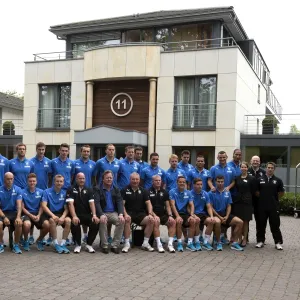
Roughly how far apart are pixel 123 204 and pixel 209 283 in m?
3.07

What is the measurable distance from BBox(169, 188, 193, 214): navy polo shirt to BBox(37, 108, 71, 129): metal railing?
15.2 metres

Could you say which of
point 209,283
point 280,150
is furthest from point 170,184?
point 280,150

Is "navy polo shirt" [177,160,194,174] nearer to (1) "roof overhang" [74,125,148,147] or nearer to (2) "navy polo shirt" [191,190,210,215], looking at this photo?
(2) "navy polo shirt" [191,190,210,215]

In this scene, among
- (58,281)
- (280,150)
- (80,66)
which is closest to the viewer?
(58,281)

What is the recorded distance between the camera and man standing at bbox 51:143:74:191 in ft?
31.2

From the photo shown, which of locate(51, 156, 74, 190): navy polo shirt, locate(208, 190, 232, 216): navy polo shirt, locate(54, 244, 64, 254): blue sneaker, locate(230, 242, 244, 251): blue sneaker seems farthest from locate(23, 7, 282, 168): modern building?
locate(54, 244, 64, 254): blue sneaker

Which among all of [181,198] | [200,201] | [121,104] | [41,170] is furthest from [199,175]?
[121,104]

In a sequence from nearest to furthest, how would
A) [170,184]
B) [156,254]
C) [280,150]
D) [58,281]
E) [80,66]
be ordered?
1. [58,281]
2. [156,254]
3. [170,184]
4. [280,150]
5. [80,66]

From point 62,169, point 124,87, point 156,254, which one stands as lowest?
point 156,254

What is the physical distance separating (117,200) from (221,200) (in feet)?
7.33

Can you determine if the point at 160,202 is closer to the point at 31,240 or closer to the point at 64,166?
the point at 64,166

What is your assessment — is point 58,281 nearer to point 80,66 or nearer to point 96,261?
point 96,261

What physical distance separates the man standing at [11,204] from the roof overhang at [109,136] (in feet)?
39.7

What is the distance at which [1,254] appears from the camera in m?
8.22
